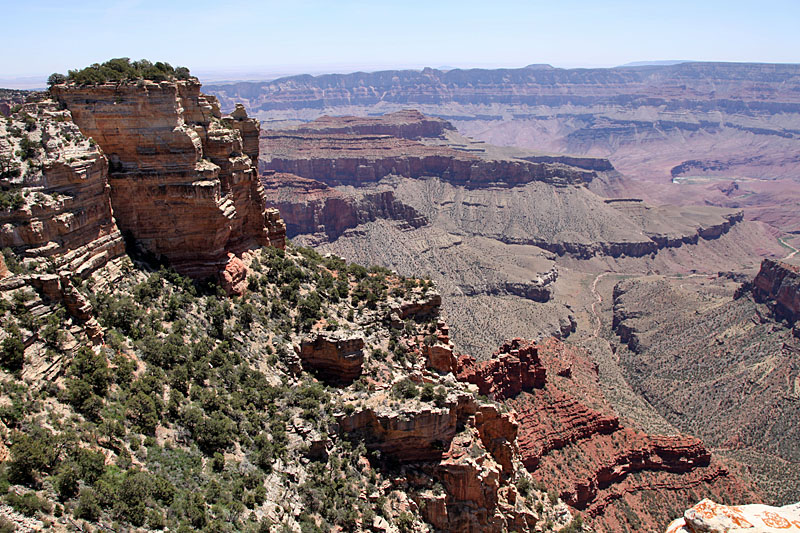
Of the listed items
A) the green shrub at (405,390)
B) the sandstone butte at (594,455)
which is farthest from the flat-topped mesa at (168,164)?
the sandstone butte at (594,455)

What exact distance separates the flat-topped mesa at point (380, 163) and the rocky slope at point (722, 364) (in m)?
67.4

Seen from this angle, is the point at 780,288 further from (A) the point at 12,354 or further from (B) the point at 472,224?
(A) the point at 12,354

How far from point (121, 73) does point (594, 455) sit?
1610 inches

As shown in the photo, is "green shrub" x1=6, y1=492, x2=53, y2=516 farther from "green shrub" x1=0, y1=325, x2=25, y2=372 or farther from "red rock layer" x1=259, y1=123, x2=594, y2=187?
"red rock layer" x1=259, y1=123, x2=594, y2=187

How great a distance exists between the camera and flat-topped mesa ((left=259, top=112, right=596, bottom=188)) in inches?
6580

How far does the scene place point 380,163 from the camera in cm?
17062

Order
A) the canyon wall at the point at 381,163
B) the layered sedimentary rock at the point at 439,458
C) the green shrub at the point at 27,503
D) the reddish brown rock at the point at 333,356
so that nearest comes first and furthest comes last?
the green shrub at the point at 27,503, the layered sedimentary rock at the point at 439,458, the reddish brown rock at the point at 333,356, the canyon wall at the point at 381,163

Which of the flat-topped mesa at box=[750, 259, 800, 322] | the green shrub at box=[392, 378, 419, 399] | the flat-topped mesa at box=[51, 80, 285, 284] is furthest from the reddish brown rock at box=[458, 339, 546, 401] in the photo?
the flat-topped mesa at box=[750, 259, 800, 322]

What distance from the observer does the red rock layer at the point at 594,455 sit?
42.5 metres

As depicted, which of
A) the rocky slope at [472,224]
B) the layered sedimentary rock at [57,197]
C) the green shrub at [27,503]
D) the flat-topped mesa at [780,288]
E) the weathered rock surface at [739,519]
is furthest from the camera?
the rocky slope at [472,224]

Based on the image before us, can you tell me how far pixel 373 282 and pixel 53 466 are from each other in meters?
24.8

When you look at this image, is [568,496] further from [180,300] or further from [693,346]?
[693,346]

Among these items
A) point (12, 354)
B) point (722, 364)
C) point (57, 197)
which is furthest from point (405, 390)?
point (722, 364)

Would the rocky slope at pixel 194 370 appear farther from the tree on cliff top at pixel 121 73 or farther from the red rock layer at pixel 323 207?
the red rock layer at pixel 323 207
